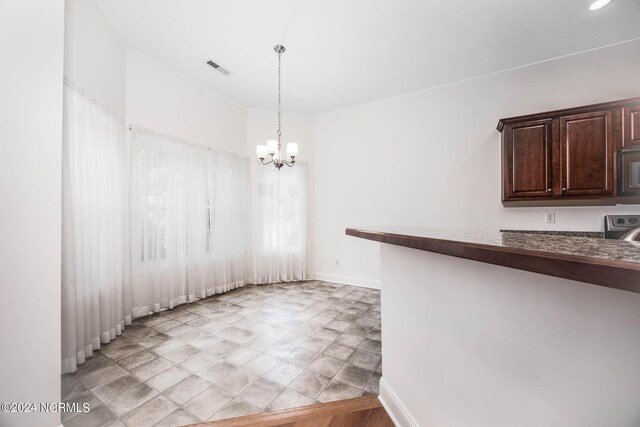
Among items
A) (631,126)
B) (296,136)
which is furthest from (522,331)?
(296,136)

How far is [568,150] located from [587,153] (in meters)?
0.16

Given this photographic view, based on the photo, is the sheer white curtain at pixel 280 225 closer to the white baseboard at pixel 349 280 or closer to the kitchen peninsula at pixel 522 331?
the white baseboard at pixel 349 280

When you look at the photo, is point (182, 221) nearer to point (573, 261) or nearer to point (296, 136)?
point (296, 136)

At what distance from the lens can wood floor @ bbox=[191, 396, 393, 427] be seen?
146 centimetres

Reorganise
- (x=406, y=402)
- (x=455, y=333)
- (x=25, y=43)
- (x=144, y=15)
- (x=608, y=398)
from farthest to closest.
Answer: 1. (x=144, y=15)
2. (x=406, y=402)
3. (x=25, y=43)
4. (x=455, y=333)
5. (x=608, y=398)

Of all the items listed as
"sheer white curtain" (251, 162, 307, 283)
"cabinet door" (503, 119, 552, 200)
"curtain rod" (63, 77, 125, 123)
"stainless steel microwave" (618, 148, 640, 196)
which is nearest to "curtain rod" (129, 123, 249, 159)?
"curtain rod" (63, 77, 125, 123)

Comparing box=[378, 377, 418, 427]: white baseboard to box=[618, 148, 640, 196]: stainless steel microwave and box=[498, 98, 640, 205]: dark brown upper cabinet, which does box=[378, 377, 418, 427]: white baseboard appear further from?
box=[618, 148, 640, 196]: stainless steel microwave

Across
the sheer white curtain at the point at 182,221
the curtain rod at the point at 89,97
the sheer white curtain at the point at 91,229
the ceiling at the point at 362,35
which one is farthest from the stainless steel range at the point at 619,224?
the curtain rod at the point at 89,97

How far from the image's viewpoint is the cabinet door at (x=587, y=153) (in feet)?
8.28

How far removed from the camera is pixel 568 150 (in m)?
2.69

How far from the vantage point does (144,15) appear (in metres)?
2.46

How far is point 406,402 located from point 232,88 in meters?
4.36

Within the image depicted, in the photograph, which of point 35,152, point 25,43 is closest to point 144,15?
point 25,43

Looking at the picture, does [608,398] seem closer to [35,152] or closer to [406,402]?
[406,402]
